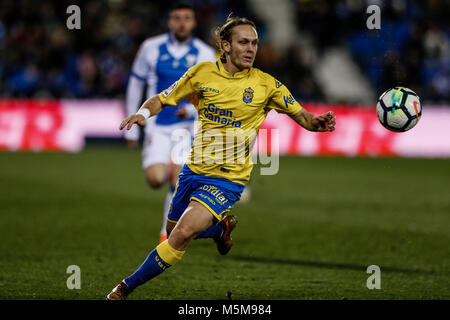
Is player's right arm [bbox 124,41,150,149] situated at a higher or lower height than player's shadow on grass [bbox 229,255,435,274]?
higher

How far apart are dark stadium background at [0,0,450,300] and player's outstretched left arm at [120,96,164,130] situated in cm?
138

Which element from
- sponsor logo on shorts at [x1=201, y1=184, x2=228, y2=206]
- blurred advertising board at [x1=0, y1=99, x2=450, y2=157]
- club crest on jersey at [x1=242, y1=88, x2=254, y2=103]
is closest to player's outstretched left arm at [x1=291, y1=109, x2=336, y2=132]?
club crest on jersey at [x1=242, y1=88, x2=254, y2=103]

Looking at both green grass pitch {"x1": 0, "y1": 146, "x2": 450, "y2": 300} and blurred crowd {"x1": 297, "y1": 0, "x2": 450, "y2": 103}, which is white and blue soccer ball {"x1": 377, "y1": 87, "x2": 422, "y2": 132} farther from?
blurred crowd {"x1": 297, "y1": 0, "x2": 450, "y2": 103}

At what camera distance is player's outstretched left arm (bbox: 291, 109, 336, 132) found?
5.52 meters

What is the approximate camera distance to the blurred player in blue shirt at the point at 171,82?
8000 mm

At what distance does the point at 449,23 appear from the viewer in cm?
2266

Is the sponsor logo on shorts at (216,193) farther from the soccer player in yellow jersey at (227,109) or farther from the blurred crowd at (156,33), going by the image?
the blurred crowd at (156,33)

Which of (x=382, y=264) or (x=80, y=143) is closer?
(x=382, y=264)

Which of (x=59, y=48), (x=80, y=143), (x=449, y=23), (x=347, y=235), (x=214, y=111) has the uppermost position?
(x=449, y=23)
